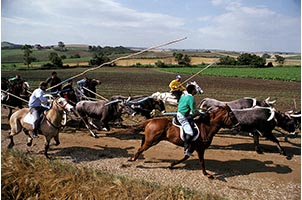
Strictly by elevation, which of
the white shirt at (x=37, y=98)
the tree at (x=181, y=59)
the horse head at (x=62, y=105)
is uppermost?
the tree at (x=181, y=59)

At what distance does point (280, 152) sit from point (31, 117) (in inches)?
283

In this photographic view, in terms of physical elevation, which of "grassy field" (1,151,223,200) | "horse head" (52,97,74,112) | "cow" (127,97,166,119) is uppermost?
"horse head" (52,97,74,112)

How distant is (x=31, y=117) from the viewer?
8.36 metres

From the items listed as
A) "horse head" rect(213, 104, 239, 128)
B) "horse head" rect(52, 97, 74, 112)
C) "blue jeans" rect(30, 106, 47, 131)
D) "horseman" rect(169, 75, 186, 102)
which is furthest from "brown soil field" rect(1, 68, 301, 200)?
"horseman" rect(169, 75, 186, 102)

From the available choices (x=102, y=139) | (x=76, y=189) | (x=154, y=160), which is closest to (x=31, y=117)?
(x=102, y=139)

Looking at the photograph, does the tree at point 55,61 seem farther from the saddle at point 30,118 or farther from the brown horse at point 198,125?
the brown horse at point 198,125

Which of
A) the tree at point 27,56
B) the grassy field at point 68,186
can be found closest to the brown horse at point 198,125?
the grassy field at point 68,186

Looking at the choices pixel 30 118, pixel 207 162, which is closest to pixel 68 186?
pixel 30 118

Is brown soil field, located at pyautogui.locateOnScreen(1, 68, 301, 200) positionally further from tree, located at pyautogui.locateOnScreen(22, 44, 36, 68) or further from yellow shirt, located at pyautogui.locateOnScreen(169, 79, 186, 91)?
tree, located at pyautogui.locateOnScreen(22, 44, 36, 68)

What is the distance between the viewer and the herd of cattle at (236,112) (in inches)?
360

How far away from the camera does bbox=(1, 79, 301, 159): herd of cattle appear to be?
916cm

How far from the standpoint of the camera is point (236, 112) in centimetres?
943

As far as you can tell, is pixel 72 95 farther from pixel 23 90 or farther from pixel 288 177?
pixel 288 177

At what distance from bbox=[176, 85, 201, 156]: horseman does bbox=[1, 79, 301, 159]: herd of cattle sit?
2172 millimetres
